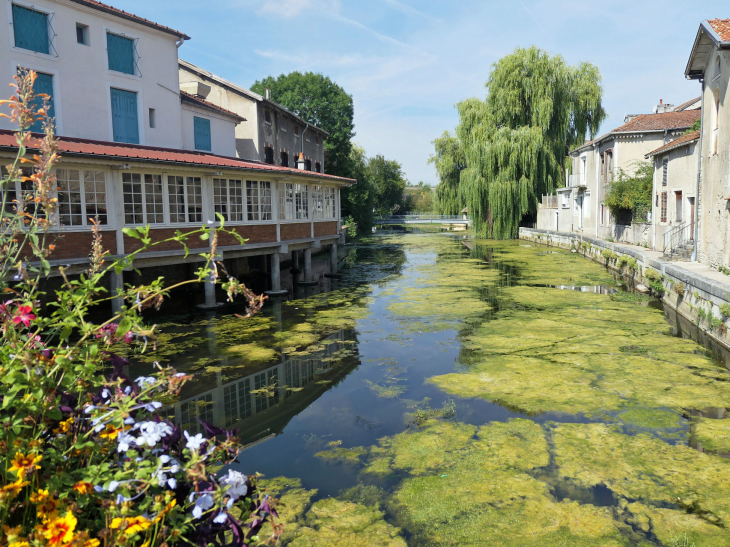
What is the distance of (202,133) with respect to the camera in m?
22.8

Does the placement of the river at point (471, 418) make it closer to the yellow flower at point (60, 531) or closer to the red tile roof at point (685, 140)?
the yellow flower at point (60, 531)

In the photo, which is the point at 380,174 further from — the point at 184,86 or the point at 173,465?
the point at 173,465

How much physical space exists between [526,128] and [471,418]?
3430 cm

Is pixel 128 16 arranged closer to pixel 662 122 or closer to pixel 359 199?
pixel 662 122

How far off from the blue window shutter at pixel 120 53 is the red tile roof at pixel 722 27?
18.1m

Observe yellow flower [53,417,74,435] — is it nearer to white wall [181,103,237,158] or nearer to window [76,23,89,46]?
window [76,23,89,46]

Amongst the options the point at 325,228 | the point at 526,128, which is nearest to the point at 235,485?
the point at 325,228

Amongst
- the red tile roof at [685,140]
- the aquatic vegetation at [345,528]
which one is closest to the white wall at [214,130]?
the red tile roof at [685,140]

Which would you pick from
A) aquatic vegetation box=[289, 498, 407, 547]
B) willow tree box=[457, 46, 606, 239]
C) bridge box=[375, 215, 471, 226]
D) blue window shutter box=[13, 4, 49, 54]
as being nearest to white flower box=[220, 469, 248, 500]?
aquatic vegetation box=[289, 498, 407, 547]

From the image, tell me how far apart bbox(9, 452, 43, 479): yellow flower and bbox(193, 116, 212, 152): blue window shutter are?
21.6 m

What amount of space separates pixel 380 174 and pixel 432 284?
2318 inches

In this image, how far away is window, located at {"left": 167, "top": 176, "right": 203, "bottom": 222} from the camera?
1541 centimetres

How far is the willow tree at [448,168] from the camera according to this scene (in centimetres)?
5468

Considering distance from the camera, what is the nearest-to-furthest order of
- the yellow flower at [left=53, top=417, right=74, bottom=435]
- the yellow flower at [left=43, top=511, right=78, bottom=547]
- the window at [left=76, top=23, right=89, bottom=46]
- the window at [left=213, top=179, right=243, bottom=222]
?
1. the yellow flower at [left=43, top=511, right=78, bottom=547]
2. the yellow flower at [left=53, top=417, right=74, bottom=435]
3. the window at [left=213, top=179, right=243, bottom=222]
4. the window at [left=76, top=23, right=89, bottom=46]
